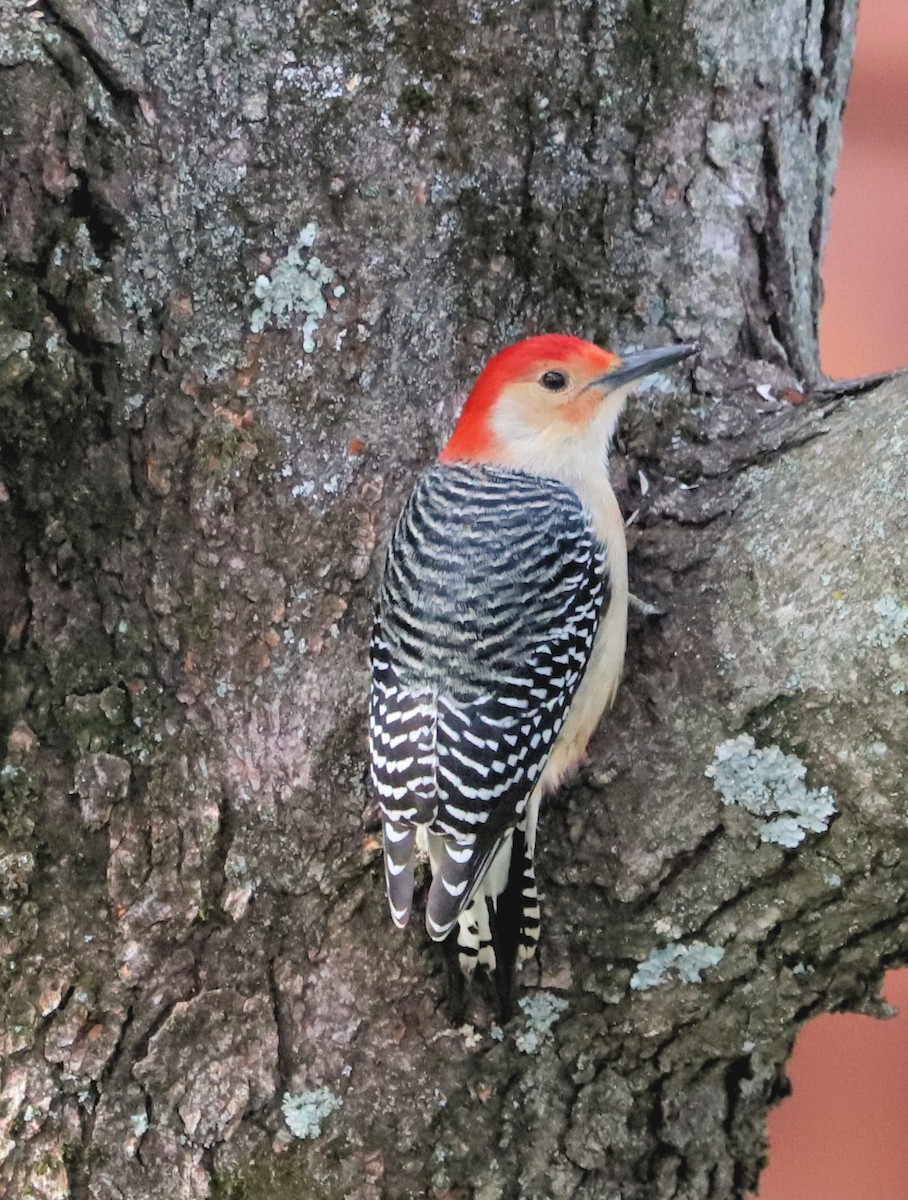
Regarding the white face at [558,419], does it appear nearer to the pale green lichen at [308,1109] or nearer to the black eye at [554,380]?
the black eye at [554,380]

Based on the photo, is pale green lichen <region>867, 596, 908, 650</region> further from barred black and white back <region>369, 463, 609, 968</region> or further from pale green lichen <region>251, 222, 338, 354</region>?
pale green lichen <region>251, 222, 338, 354</region>

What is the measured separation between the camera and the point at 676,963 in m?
1.89

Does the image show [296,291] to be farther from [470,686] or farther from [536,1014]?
[536,1014]

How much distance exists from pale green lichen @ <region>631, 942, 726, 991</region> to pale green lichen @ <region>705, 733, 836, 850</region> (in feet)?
0.76

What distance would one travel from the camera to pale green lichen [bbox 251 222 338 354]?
201 centimetres

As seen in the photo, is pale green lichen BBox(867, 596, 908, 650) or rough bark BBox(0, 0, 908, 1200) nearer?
pale green lichen BBox(867, 596, 908, 650)

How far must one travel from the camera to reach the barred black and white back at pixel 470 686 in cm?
192

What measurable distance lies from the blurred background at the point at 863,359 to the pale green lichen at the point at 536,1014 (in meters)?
1.20

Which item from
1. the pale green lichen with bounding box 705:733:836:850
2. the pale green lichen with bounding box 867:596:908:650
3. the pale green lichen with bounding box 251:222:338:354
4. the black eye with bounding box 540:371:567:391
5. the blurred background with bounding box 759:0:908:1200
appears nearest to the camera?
the pale green lichen with bounding box 867:596:908:650

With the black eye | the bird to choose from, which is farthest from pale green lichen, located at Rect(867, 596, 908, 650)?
the black eye

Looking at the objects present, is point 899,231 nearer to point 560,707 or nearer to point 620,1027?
point 560,707

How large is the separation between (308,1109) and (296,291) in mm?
1403

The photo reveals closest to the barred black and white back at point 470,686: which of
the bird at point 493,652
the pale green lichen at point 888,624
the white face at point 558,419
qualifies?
the bird at point 493,652

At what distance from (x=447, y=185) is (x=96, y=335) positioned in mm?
663
